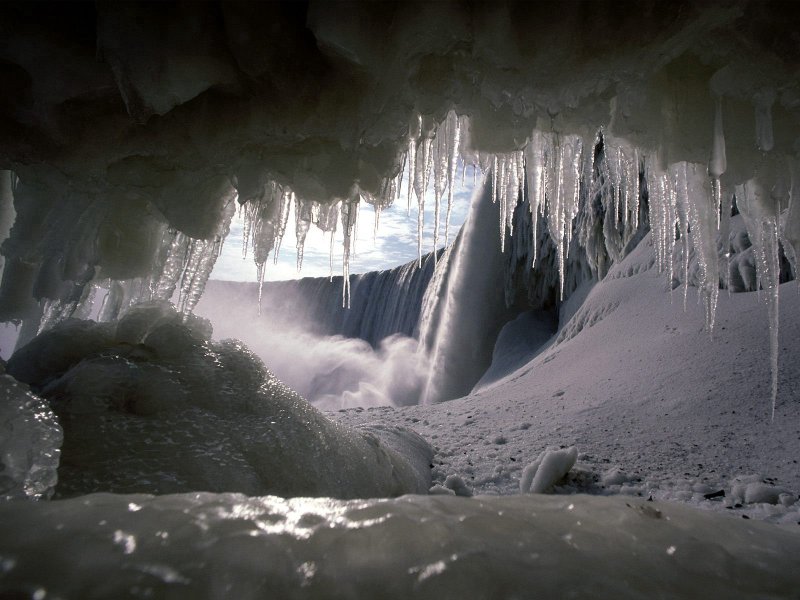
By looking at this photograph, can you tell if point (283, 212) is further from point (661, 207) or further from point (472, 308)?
point (472, 308)

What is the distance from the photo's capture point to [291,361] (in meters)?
18.5

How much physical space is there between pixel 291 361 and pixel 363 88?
1755cm

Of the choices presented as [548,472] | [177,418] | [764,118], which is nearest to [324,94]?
[177,418]

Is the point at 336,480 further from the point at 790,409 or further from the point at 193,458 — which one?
the point at 790,409

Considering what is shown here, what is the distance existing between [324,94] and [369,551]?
1.75 metres

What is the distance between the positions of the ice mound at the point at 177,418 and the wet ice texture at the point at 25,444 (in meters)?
0.19

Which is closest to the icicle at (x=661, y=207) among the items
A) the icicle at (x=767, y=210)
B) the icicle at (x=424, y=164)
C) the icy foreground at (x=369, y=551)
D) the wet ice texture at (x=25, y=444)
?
the icicle at (x=767, y=210)

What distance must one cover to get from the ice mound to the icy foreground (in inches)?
27.9

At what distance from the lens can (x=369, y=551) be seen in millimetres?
758

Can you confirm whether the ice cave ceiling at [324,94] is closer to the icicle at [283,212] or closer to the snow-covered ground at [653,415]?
the icicle at [283,212]

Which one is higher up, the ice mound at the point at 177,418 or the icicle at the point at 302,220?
the icicle at the point at 302,220

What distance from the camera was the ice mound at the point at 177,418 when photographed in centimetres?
154

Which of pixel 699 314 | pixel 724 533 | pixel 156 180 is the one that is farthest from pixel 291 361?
pixel 724 533

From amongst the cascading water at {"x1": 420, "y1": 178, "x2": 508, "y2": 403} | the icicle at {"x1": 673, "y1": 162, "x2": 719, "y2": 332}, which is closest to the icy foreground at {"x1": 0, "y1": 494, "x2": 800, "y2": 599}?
the icicle at {"x1": 673, "y1": 162, "x2": 719, "y2": 332}
